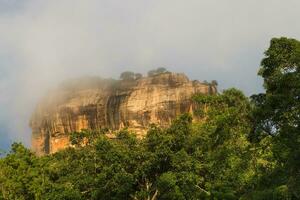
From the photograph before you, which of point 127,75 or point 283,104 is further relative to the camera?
point 127,75

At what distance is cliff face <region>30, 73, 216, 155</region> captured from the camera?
344 ft

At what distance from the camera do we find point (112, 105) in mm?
108438

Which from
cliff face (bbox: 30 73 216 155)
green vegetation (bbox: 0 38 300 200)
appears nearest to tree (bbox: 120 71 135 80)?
cliff face (bbox: 30 73 216 155)

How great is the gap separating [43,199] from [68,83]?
84.1 metres

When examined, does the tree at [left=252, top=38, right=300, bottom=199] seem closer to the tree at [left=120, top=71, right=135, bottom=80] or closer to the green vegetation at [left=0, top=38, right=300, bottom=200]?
the green vegetation at [left=0, top=38, right=300, bottom=200]

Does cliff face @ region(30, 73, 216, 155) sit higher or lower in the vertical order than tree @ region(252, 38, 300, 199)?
lower

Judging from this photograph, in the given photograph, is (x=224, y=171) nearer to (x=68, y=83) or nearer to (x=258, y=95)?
(x=258, y=95)

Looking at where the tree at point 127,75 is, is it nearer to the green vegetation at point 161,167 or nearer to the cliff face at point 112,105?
the cliff face at point 112,105

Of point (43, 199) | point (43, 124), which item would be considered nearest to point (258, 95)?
point (43, 199)

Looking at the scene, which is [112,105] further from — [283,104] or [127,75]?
[283,104]

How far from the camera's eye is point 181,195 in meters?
34.8

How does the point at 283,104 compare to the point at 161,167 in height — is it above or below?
above

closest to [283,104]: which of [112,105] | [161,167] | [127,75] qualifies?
[161,167]

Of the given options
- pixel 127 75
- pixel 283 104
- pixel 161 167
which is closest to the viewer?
pixel 283 104
